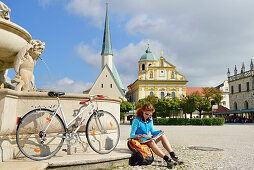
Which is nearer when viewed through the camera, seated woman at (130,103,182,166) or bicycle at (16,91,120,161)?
bicycle at (16,91,120,161)

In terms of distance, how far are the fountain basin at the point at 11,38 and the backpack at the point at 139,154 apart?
2.57 m

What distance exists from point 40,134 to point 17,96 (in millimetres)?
727

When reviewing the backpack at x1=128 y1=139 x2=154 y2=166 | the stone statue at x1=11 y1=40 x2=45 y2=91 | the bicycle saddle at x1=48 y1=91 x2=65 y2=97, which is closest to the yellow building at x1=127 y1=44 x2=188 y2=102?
the stone statue at x1=11 y1=40 x2=45 y2=91

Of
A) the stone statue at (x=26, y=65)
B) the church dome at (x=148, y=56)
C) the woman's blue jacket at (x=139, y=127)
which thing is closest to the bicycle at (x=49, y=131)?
the woman's blue jacket at (x=139, y=127)

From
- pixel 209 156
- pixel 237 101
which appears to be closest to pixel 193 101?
pixel 209 156

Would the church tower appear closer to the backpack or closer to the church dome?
the church dome

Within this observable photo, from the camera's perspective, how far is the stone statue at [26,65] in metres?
4.46

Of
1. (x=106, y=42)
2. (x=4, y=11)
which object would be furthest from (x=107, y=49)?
(x=4, y=11)

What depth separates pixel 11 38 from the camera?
4.02m

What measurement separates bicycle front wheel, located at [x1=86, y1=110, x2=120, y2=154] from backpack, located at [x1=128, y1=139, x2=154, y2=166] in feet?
1.15

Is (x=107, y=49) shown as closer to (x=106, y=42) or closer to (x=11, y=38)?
(x=106, y=42)

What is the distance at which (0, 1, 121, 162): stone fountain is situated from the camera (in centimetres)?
376

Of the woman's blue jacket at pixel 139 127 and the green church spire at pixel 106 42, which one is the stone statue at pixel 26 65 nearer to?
the woman's blue jacket at pixel 139 127

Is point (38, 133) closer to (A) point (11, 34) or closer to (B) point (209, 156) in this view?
(A) point (11, 34)
